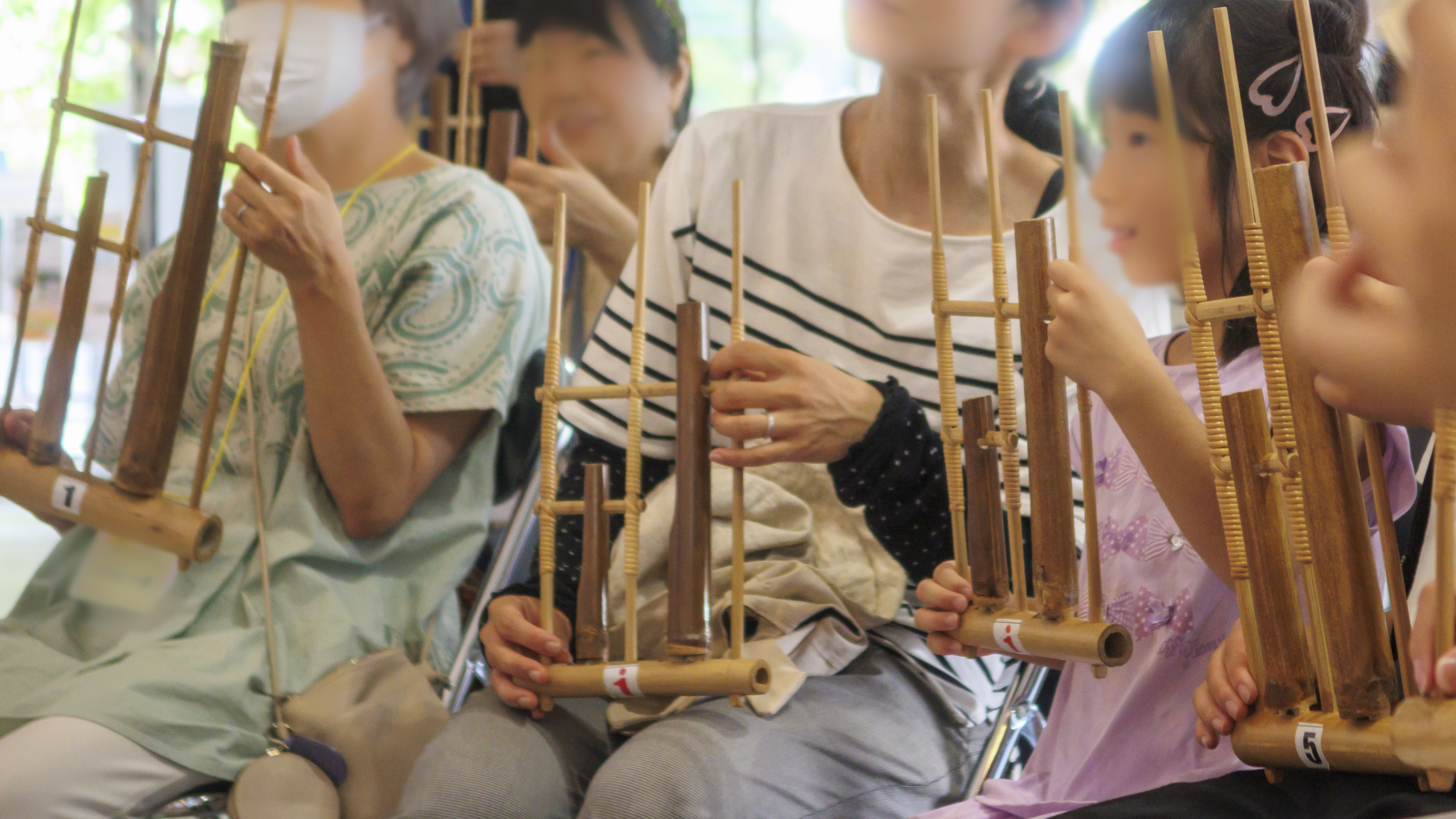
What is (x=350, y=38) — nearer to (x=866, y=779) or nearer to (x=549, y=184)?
(x=549, y=184)

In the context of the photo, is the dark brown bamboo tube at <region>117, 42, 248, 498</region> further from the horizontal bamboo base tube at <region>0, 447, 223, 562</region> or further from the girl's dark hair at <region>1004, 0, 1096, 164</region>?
the girl's dark hair at <region>1004, 0, 1096, 164</region>

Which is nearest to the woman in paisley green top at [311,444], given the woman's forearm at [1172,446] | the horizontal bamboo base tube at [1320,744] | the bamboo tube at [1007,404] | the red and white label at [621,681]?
the red and white label at [621,681]

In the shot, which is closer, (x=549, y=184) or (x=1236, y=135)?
(x=1236, y=135)

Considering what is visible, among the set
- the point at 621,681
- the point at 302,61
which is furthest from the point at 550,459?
the point at 302,61

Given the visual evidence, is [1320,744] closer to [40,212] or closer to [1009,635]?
[1009,635]

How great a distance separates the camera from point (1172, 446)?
72 cm

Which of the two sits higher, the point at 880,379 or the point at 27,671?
the point at 880,379

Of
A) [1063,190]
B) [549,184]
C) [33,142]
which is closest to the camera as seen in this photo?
[1063,190]

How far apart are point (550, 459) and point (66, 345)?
1.59ft

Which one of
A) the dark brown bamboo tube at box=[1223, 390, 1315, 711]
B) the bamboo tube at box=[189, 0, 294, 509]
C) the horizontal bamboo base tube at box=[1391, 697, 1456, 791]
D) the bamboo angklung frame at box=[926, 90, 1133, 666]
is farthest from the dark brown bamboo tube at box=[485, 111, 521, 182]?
the horizontal bamboo base tube at box=[1391, 697, 1456, 791]

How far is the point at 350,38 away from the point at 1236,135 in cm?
98

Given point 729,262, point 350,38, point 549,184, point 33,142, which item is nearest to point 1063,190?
point 729,262

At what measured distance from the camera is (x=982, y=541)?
0.79 m

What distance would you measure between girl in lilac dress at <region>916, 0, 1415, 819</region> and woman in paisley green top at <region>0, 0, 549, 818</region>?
1.84 ft
